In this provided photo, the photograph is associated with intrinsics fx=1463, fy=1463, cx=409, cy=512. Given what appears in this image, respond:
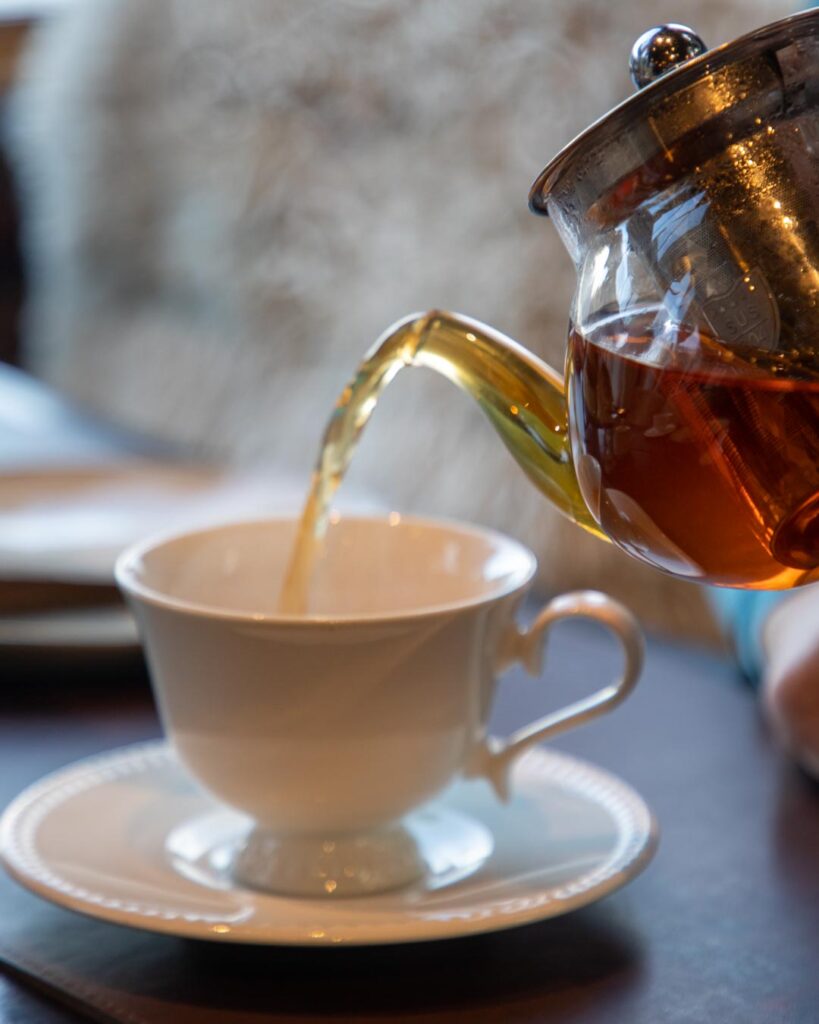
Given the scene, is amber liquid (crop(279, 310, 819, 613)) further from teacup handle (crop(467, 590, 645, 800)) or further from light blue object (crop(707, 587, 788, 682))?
light blue object (crop(707, 587, 788, 682))

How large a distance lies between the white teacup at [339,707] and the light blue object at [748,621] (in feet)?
0.59

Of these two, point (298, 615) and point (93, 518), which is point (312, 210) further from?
point (298, 615)

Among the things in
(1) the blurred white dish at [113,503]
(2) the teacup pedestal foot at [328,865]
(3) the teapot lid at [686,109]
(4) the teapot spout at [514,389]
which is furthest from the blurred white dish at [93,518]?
(3) the teapot lid at [686,109]

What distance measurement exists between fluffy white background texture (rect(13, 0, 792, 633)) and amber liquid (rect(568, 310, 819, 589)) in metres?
0.92

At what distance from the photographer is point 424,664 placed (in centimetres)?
49

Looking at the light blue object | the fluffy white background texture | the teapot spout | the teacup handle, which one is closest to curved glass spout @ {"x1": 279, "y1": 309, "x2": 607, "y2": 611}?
the teapot spout

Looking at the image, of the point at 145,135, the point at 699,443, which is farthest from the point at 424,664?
the point at 145,135

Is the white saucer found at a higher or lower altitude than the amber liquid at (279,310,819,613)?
lower

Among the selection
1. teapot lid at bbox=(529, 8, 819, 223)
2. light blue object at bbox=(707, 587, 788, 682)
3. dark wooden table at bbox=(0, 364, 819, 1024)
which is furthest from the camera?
light blue object at bbox=(707, 587, 788, 682)

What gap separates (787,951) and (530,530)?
0.87 metres

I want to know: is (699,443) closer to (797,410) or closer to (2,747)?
(797,410)

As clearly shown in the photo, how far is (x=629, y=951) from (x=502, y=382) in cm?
18

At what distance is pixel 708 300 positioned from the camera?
1.11ft

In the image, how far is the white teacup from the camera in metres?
0.48
